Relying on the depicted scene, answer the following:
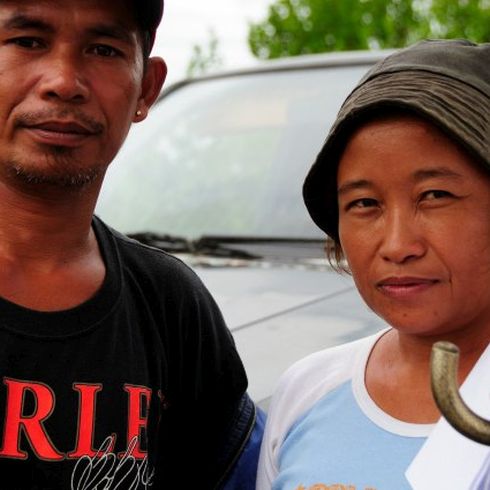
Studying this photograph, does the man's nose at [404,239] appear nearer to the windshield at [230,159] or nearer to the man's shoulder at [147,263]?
the man's shoulder at [147,263]

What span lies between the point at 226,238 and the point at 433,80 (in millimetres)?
1901

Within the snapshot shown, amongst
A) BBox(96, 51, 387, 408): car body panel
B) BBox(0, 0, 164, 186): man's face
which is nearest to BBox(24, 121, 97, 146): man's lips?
BBox(0, 0, 164, 186): man's face

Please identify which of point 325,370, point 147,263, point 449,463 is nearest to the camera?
point 449,463

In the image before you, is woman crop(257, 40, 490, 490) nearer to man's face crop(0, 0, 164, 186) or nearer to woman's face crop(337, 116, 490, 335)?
woman's face crop(337, 116, 490, 335)

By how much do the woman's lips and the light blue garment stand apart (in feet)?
0.67

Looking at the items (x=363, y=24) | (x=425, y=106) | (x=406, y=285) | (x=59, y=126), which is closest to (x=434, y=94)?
(x=425, y=106)

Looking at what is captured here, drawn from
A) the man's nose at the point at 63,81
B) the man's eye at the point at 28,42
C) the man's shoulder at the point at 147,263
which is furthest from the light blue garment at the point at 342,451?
the man's eye at the point at 28,42

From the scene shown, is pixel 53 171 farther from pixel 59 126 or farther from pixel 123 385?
pixel 123 385

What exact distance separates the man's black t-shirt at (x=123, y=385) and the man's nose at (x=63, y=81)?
12.9 inches

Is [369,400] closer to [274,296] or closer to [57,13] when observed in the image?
[57,13]

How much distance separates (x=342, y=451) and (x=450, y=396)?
63 centimetres

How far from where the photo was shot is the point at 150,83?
200 centimetres

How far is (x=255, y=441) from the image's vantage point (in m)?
1.96

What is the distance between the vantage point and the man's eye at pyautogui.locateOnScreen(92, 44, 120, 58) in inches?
69.3
